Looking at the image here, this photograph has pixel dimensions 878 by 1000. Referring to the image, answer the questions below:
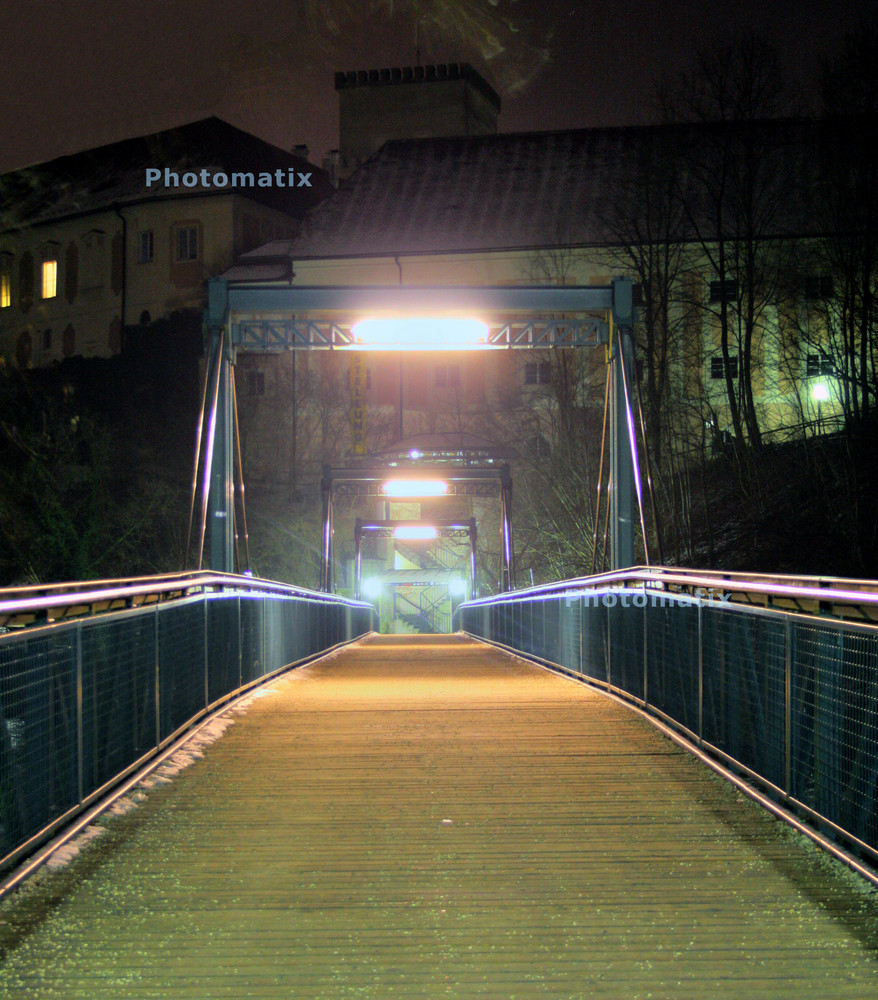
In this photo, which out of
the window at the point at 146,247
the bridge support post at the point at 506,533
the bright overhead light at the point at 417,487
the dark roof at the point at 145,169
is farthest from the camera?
the dark roof at the point at 145,169

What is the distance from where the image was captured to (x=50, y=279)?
63.1 m

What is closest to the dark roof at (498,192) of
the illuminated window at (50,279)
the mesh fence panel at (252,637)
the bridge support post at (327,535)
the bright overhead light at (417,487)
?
the bright overhead light at (417,487)

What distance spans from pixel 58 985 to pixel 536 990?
56.6 inches

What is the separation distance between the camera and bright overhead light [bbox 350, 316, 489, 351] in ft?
62.5

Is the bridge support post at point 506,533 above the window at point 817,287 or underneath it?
underneath

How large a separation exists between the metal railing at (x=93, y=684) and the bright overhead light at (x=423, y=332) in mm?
10038

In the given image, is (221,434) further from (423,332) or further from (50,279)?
(50,279)

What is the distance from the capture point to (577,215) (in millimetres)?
50844

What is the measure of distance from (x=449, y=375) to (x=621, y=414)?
33.4 meters

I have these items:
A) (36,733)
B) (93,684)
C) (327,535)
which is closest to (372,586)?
(327,535)

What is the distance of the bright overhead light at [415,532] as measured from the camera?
48250mm

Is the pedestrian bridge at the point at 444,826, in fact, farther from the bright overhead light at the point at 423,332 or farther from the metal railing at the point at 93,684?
the bright overhead light at the point at 423,332

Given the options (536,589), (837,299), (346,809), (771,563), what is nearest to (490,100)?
(837,299)

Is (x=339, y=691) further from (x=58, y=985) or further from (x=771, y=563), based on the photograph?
(x=771, y=563)
